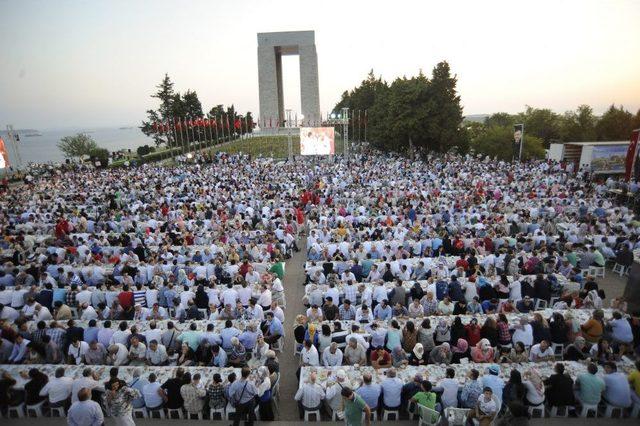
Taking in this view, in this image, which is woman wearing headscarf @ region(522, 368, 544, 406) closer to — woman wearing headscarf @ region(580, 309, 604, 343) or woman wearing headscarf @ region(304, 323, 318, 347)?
woman wearing headscarf @ region(580, 309, 604, 343)

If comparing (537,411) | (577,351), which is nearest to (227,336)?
(537,411)

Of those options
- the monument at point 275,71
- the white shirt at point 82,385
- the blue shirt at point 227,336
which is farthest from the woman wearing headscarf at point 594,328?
the monument at point 275,71

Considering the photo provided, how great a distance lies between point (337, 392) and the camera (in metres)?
5.88

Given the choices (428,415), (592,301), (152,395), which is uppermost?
(592,301)

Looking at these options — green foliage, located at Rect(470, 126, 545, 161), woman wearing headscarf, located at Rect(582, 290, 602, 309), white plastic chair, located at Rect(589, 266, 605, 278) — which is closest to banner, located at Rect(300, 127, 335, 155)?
green foliage, located at Rect(470, 126, 545, 161)

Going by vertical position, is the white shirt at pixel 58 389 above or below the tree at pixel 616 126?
below

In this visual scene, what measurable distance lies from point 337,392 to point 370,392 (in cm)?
52

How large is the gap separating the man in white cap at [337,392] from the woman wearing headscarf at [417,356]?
138 cm

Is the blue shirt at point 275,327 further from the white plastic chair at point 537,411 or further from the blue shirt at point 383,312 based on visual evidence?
the white plastic chair at point 537,411

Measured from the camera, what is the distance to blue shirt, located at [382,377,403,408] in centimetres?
A: 581

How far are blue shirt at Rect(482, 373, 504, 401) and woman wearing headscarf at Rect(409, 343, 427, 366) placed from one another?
44.8 inches

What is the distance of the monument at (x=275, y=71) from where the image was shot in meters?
58.3

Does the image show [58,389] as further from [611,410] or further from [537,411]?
[611,410]

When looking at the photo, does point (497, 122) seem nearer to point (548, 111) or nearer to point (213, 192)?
point (548, 111)
